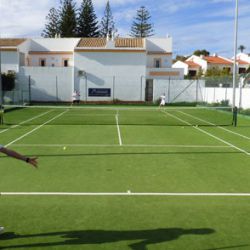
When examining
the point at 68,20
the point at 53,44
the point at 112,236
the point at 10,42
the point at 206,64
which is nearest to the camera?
the point at 112,236

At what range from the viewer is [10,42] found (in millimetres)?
52250

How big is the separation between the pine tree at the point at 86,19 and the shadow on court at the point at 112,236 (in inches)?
2852

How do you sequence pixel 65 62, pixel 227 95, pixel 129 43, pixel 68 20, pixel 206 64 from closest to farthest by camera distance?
pixel 227 95, pixel 129 43, pixel 65 62, pixel 68 20, pixel 206 64

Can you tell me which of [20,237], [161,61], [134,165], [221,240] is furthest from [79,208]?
[161,61]

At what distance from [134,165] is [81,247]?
592cm

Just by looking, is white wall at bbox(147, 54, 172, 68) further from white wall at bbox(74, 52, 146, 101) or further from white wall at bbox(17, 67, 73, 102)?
white wall at bbox(17, 67, 73, 102)

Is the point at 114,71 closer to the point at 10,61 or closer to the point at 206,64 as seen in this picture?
the point at 10,61

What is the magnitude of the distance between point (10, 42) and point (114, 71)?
47.3 feet

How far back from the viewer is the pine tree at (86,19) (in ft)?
248

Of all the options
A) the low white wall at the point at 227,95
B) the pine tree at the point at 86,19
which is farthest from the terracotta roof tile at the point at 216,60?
the low white wall at the point at 227,95

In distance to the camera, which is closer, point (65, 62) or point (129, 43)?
point (129, 43)

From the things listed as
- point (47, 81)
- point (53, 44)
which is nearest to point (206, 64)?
point (53, 44)

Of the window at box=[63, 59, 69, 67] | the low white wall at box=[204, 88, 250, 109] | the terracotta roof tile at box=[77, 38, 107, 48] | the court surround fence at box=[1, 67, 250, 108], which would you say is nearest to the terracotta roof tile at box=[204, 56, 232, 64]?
the window at box=[63, 59, 69, 67]

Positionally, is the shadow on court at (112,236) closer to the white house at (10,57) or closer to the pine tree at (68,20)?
the white house at (10,57)
